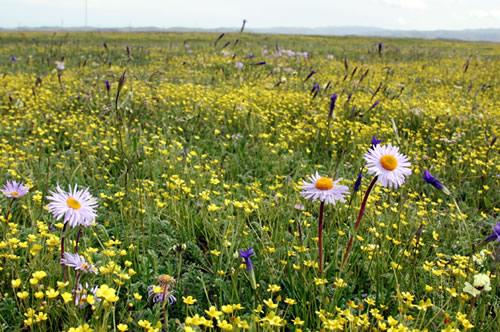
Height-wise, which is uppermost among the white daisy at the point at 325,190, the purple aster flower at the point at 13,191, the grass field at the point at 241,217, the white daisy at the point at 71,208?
the white daisy at the point at 325,190

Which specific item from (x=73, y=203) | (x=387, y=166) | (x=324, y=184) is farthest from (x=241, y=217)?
(x=73, y=203)

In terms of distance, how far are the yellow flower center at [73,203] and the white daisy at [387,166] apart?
1508 mm

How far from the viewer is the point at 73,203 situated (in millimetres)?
2203

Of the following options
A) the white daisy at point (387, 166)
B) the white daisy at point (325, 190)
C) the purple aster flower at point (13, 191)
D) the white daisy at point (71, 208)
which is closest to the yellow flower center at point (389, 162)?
the white daisy at point (387, 166)

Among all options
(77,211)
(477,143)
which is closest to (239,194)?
(77,211)

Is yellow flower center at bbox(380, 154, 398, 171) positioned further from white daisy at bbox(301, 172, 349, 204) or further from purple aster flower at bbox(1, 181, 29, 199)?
purple aster flower at bbox(1, 181, 29, 199)

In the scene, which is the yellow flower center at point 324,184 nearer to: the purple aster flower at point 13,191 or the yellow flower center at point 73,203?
the yellow flower center at point 73,203

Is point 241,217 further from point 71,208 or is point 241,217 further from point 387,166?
point 71,208

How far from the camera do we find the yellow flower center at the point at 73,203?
218 cm

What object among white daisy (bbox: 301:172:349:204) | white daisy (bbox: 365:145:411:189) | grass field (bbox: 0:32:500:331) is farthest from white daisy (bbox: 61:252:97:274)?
white daisy (bbox: 365:145:411:189)

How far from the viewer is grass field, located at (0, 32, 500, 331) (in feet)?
7.74

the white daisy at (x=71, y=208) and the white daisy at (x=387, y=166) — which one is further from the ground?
the white daisy at (x=387, y=166)

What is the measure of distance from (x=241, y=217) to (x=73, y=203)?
5.45ft

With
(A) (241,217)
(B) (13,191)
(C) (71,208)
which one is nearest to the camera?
(C) (71,208)
